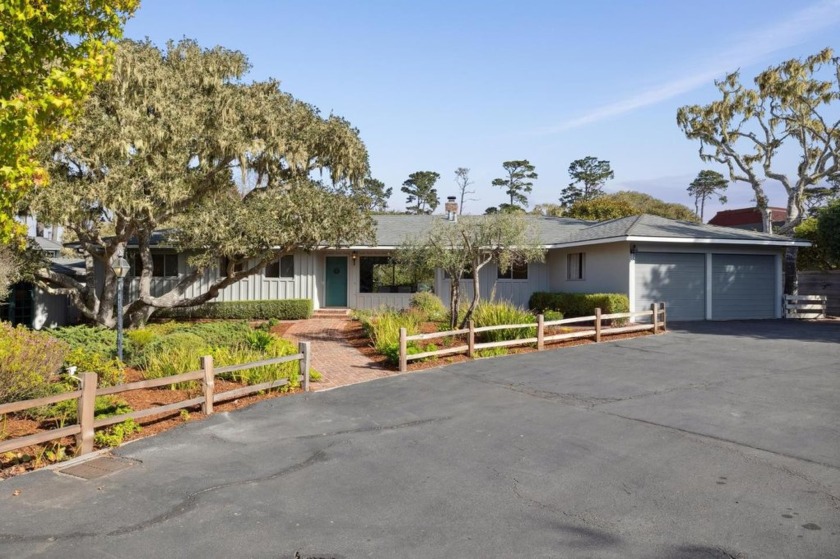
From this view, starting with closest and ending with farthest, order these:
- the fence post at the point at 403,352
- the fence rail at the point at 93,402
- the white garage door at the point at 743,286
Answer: the fence rail at the point at 93,402 → the fence post at the point at 403,352 → the white garage door at the point at 743,286

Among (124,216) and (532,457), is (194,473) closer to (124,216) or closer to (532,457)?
(532,457)

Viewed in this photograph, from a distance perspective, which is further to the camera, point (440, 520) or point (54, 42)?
point (54, 42)

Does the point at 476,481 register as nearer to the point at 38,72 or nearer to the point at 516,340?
the point at 38,72

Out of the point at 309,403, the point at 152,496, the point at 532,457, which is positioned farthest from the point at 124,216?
the point at 532,457

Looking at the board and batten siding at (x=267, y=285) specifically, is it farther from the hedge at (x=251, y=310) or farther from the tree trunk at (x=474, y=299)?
the tree trunk at (x=474, y=299)

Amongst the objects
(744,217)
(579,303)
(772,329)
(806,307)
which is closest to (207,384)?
(579,303)

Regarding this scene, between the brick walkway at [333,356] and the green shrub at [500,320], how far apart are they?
326 centimetres

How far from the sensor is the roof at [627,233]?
1919 centimetres

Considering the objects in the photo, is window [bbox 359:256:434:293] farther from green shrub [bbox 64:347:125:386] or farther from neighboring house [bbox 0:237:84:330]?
green shrub [bbox 64:347:125:386]

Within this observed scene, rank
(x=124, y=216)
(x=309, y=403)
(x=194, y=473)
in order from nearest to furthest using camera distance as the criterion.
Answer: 1. (x=194, y=473)
2. (x=309, y=403)
3. (x=124, y=216)

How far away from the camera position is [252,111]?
1505 centimetres

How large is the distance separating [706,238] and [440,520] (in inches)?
695

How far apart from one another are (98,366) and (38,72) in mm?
5375

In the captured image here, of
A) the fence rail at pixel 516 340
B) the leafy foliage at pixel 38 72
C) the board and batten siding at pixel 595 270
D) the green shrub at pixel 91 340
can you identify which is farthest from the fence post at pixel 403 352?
the board and batten siding at pixel 595 270
